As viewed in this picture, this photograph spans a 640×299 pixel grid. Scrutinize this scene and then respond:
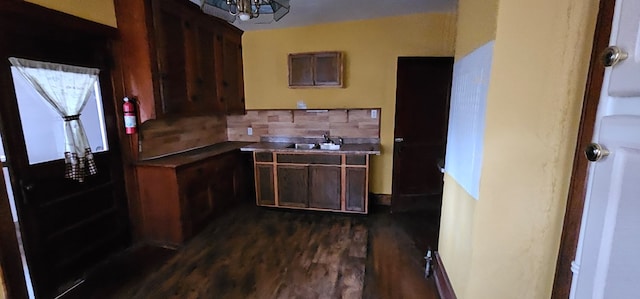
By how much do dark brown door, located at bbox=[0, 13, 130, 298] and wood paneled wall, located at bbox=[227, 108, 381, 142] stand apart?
70.1 inches

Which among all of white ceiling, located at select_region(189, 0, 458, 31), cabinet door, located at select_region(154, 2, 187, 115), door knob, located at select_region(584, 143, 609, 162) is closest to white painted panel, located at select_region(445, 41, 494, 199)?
door knob, located at select_region(584, 143, 609, 162)

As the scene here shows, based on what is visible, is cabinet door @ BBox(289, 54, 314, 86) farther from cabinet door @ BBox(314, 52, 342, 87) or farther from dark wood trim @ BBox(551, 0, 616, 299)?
dark wood trim @ BBox(551, 0, 616, 299)

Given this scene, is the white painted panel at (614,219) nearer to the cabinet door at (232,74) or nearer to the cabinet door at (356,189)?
the cabinet door at (356,189)

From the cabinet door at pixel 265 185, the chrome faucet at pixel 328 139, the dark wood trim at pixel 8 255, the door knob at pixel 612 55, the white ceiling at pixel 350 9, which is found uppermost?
the white ceiling at pixel 350 9

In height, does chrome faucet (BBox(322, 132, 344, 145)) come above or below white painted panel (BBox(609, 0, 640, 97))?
below

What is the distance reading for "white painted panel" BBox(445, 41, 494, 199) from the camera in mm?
1411

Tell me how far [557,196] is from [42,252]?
3124 millimetres

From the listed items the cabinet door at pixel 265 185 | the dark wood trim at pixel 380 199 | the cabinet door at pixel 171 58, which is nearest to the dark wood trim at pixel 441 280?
the dark wood trim at pixel 380 199

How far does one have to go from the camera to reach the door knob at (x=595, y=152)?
2.68ft

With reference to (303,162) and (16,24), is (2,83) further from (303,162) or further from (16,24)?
(303,162)

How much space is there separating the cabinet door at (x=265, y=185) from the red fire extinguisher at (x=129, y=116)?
142 centimetres

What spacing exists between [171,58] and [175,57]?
0.19 ft

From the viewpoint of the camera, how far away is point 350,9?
3094 millimetres

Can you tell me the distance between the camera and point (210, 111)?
3.25m
